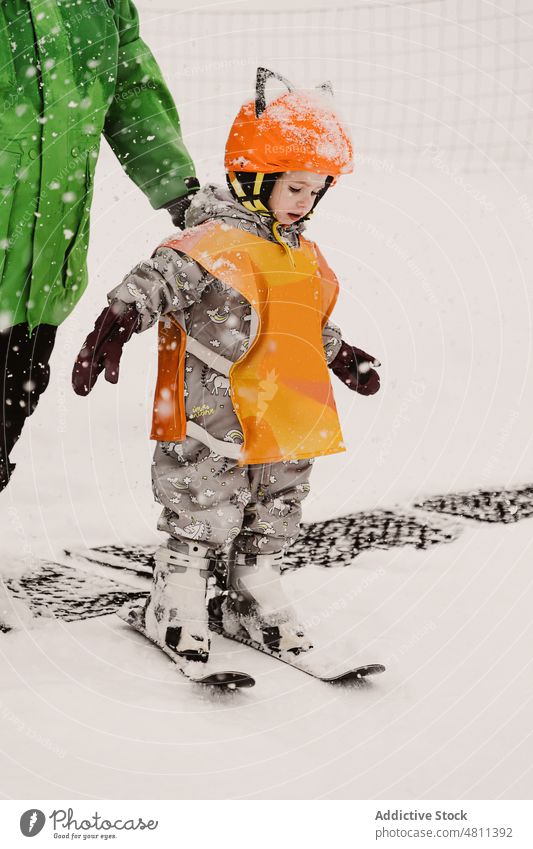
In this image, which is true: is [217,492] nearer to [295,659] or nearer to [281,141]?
[295,659]

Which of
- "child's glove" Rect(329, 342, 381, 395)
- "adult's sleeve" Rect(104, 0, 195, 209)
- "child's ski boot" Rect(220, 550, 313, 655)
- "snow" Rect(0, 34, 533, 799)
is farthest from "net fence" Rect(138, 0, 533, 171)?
"child's ski boot" Rect(220, 550, 313, 655)

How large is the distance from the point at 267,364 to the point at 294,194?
0.29m

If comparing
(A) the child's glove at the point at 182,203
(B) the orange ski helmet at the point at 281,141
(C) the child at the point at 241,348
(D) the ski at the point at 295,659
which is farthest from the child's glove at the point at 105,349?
(D) the ski at the point at 295,659

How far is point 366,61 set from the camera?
3951 millimetres

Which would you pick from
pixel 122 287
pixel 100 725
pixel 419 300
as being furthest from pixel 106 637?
pixel 419 300

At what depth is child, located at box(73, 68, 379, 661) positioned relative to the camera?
4.73 feet

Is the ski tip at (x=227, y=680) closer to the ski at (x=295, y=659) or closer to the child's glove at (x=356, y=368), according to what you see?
the ski at (x=295, y=659)

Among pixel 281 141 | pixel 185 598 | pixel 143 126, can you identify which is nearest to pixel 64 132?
pixel 143 126

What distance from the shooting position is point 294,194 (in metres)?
1.49

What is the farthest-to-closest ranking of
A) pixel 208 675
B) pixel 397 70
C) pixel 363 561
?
pixel 397 70, pixel 363 561, pixel 208 675

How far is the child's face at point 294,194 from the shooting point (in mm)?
1476

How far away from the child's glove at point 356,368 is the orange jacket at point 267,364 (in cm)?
18

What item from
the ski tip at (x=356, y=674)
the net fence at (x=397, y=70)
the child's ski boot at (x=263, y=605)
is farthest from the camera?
the net fence at (x=397, y=70)

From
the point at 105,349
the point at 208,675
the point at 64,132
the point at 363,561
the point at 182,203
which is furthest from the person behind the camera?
the point at 363,561
